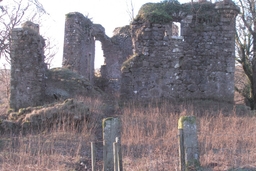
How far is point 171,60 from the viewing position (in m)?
11.8

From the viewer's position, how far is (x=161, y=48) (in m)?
11.8

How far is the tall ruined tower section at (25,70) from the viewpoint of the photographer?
37.9 feet

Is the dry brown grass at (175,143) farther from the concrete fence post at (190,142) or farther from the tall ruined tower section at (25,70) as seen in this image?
the tall ruined tower section at (25,70)

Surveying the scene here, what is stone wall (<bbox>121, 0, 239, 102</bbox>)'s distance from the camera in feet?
38.7

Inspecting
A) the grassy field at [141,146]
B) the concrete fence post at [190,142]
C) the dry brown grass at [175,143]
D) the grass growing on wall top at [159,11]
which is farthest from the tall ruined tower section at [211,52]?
the concrete fence post at [190,142]

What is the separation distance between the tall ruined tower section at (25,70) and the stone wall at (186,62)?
3101mm

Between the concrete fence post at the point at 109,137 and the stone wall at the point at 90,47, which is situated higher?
the stone wall at the point at 90,47

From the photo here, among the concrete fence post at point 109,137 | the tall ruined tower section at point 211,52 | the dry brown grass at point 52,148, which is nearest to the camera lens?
the concrete fence post at point 109,137

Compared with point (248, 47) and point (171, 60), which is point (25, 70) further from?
point (248, 47)

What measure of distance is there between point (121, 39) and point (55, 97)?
30.6 feet

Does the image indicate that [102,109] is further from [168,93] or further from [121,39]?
[121,39]

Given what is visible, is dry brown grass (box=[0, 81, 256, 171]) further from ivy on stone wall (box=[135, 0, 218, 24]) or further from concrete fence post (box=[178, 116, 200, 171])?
ivy on stone wall (box=[135, 0, 218, 24])

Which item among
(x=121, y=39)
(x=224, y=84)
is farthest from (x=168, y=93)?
(x=121, y=39)

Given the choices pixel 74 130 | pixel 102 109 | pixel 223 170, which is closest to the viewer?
pixel 223 170
